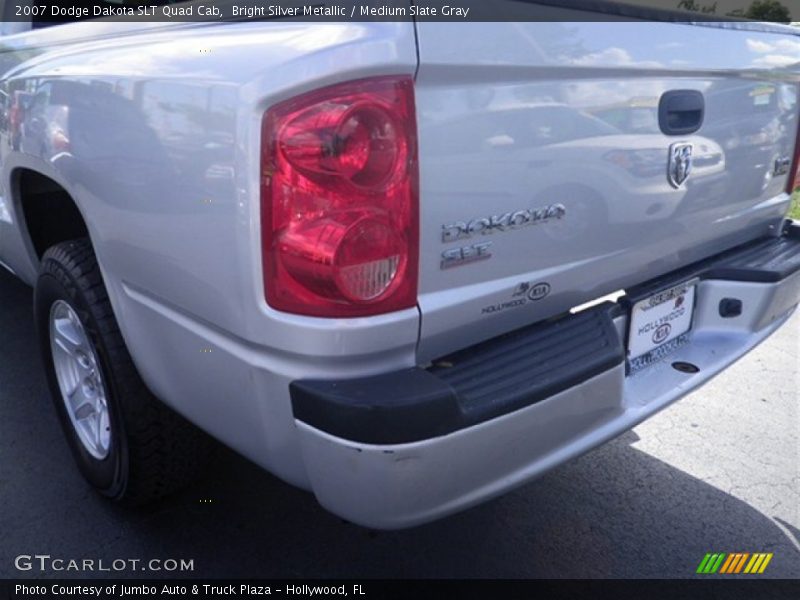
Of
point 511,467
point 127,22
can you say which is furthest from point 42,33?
point 511,467

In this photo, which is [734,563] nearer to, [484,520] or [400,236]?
[484,520]

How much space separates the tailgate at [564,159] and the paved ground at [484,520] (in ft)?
3.02

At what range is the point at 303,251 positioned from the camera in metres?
1.60

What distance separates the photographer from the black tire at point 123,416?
2314 mm

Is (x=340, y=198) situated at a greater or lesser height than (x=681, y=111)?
lesser

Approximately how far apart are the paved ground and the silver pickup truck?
0.24 metres

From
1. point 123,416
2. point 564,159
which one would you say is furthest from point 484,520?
point 564,159

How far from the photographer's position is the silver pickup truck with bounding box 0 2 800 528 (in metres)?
1.58

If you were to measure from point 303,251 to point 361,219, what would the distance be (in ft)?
0.46

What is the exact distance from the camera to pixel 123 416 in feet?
7.63

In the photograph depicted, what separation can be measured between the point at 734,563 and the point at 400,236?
5.60 feet

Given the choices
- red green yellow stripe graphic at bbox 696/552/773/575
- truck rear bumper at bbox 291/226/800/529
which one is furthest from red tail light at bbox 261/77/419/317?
red green yellow stripe graphic at bbox 696/552/773/575
